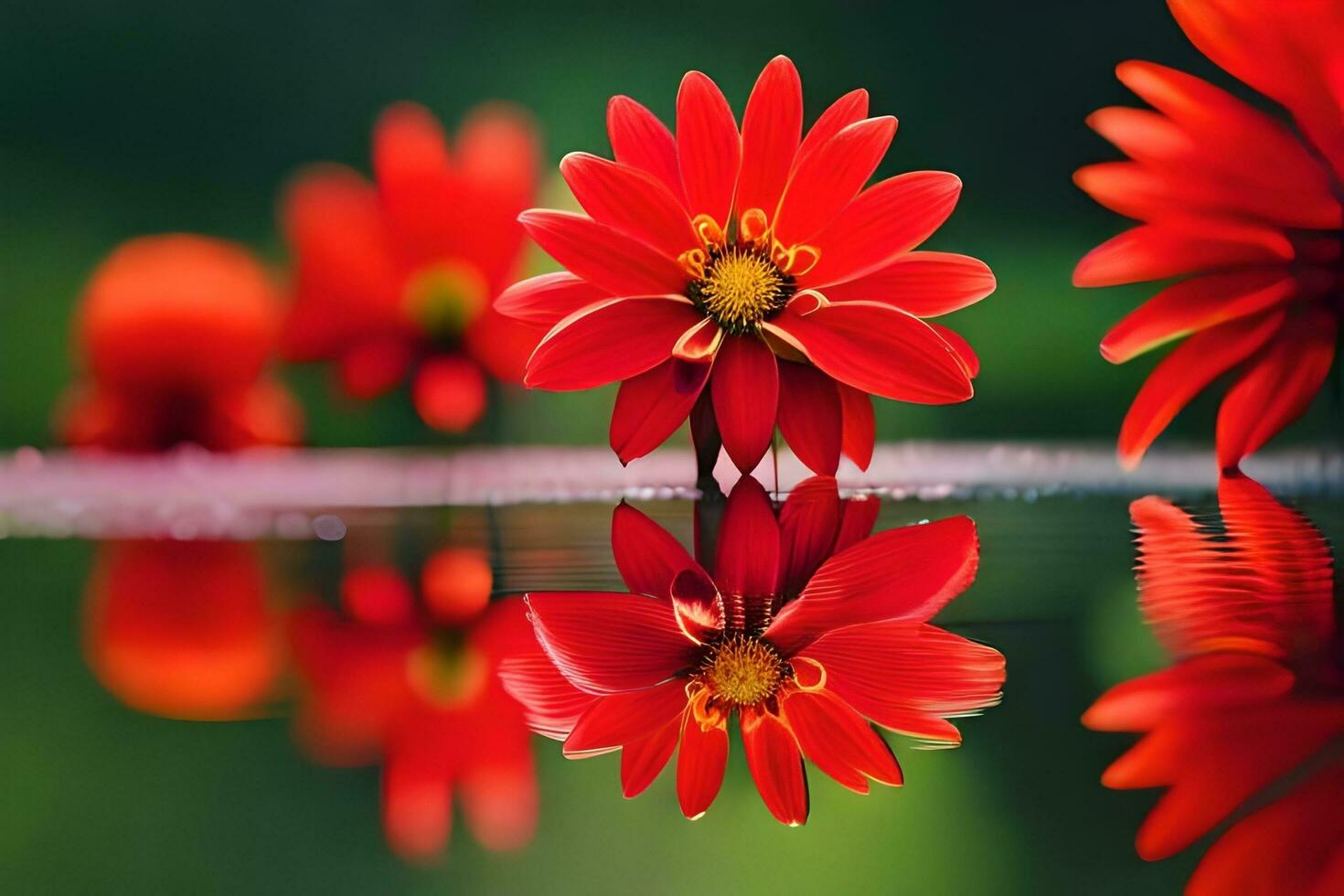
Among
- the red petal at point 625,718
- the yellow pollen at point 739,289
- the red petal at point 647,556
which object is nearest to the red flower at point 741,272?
the yellow pollen at point 739,289

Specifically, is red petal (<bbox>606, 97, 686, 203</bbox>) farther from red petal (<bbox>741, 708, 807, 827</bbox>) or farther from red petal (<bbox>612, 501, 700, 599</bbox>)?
red petal (<bbox>741, 708, 807, 827</bbox>)

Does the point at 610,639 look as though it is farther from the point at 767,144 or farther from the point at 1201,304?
the point at 1201,304

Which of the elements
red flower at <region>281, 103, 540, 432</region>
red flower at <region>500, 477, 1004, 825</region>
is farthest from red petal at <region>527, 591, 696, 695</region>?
red flower at <region>281, 103, 540, 432</region>

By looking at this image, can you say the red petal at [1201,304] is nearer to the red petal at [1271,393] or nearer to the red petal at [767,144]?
the red petal at [1271,393]

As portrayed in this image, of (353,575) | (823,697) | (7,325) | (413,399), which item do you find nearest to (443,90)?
(413,399)

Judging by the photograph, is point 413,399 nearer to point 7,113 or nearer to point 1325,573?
point 7,113

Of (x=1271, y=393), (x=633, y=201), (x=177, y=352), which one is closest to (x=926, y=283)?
(x=633, y=201)
